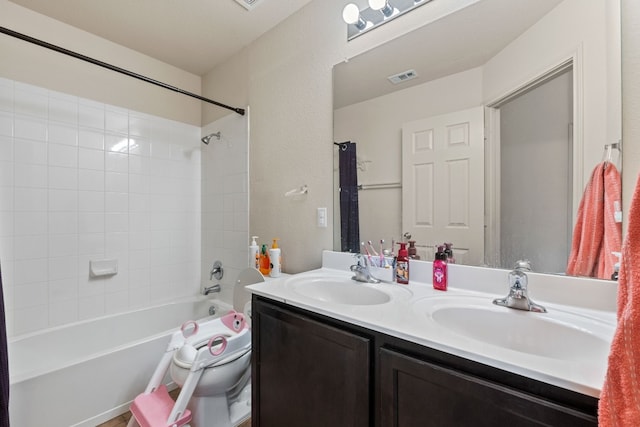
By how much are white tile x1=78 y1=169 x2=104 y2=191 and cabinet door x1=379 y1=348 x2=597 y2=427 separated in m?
2.24

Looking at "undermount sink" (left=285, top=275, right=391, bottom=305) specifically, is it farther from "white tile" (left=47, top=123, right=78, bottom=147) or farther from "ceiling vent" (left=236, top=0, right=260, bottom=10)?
"white tile" (left=47, top=123, right=78, bottom=147)

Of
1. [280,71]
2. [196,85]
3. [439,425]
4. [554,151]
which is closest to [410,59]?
[554,151]

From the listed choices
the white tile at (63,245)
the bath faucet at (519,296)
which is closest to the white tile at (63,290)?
the white tile at (63,245)

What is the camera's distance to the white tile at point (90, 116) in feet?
6.33

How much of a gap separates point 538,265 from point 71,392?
2.26 metres

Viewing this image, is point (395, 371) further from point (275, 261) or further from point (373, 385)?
point (275, 261)

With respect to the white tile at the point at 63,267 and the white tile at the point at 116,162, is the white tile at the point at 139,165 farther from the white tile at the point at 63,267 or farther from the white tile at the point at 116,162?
the white tile at the point at 63,267

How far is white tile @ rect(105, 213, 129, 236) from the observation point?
2.05 metres

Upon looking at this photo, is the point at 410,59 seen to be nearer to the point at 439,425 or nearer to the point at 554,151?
the point at 554,151

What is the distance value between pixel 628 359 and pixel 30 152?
274 cm

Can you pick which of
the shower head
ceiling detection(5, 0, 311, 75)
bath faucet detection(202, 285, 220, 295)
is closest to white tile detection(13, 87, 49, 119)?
ceiling detection(5, 0, 311, 75)

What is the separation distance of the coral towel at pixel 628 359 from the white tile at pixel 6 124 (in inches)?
109

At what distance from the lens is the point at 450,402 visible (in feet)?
2.12

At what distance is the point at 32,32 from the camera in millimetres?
1727
